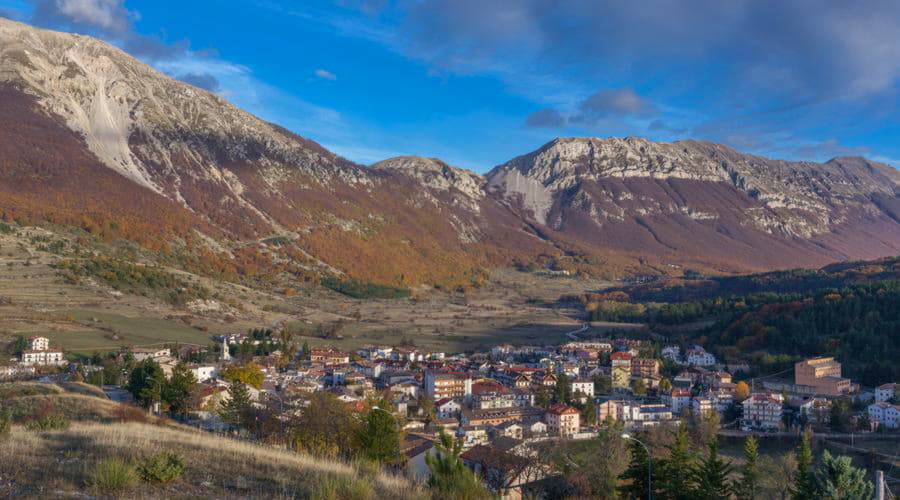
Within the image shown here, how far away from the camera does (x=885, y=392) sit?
42.8 meters

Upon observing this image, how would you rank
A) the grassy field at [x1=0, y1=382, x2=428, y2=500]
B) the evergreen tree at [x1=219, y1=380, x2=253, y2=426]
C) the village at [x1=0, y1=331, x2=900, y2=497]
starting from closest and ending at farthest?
1. the grassy field at [x1=0, y1=382, x2=428, y2=500]
2. the evergreen tree at [x1=219, y1=380, x2=253, y2=426]
3. the village at [x1=0, y1=331, x2=900, y2=497]

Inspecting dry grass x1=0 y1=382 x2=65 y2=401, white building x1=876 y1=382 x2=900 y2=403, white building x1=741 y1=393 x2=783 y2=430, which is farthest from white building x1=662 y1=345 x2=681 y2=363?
dry grass x1=0 y1=382 x2=65 y2=401

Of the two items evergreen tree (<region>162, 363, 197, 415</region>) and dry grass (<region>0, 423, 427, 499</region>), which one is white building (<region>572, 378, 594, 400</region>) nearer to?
evergreen tree (<region>162, 363, 197, 415</region>)

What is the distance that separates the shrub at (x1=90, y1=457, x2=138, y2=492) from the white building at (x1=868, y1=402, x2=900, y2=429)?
1705 inches

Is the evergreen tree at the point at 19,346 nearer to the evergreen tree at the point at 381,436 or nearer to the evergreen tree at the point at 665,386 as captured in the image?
the evergreen tree at the point at 381,436

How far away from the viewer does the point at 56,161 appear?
104 metres

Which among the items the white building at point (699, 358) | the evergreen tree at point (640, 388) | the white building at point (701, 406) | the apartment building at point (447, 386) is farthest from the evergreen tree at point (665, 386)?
the apartment building at point (447, 386)

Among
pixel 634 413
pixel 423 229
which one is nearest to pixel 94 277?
pixel 634 413

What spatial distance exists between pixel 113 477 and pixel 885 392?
4815cm

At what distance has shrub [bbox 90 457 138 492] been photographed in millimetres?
6559

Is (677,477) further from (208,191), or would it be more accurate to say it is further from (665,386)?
(208,191)

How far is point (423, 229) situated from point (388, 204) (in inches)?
494

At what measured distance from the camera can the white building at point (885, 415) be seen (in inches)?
1526

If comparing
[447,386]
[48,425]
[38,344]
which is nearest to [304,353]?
Result: [447,386]
